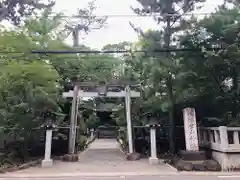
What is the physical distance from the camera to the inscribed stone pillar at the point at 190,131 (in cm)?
1356

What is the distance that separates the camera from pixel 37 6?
10.5 meters

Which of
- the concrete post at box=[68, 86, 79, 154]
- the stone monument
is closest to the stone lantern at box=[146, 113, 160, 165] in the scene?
the stone monument

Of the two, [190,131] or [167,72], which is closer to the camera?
[190,131]

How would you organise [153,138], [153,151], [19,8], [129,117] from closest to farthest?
[19,8]
[153,151]
[153,138]
[129,117]

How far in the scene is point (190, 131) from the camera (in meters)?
14.0

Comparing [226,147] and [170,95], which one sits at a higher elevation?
[170,95]

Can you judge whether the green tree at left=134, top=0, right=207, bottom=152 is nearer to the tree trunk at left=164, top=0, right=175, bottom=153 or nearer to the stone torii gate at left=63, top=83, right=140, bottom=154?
the tree trunk at left=164, top=0, right=175, bottom=153

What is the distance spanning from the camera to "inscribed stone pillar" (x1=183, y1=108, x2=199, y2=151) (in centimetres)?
1356

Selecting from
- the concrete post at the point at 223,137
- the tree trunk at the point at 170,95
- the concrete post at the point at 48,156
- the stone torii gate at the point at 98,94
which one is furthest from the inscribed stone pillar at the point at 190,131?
the concrete post at the point at 48,156

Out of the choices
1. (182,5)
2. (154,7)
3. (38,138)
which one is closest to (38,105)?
(38,138)

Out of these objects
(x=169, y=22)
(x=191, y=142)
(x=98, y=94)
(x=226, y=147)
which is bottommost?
(x=226, y=147)

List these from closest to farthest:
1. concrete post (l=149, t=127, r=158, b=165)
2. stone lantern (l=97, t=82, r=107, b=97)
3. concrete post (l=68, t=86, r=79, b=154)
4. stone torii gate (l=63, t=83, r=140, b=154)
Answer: concrete post (l=149, t=127, r=158, b=165) < concrete post (l=68, t=86, r=79, b=154) < stone torii gate (l=63, t=83, r=140, b=154) < stone lantern (l=97, t=82, r=107, b=97)

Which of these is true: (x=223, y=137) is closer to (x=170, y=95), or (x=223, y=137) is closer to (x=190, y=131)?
(x=190, y=131)

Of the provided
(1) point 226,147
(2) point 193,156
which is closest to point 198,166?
(2) point 193,156
